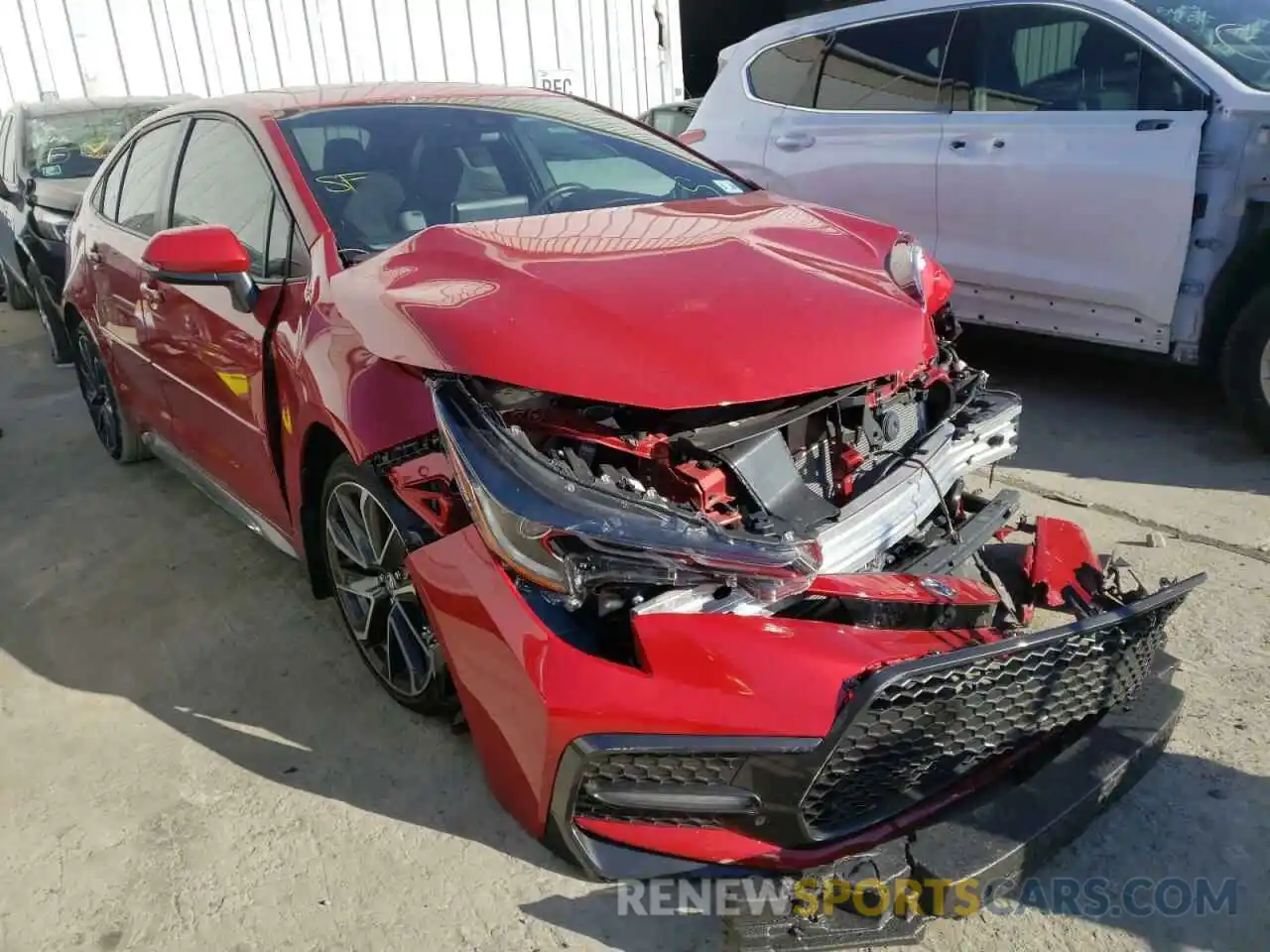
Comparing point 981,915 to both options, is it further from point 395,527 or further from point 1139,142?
point 1139,142

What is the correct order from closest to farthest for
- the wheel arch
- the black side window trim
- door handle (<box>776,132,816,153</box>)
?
the black side window trim < the wheel arch < door handle (<box>776,132,816,153</box>)

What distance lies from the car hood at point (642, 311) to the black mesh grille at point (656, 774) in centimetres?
66

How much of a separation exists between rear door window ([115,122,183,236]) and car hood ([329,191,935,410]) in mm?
1614

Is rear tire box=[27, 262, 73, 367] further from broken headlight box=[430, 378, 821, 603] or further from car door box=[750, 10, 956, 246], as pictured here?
broken headlight box=[430, 378, 821, 603]

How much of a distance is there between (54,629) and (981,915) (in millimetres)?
2976

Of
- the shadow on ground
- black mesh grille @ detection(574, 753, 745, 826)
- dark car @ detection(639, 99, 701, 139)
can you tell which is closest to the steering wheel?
black mesh grille @ detection(574, 753, 745, 826)

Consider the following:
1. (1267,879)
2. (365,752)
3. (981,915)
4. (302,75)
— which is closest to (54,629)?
(365,752)

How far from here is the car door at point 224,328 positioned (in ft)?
9.32

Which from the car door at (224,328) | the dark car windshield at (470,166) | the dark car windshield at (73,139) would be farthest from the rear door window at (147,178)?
the dark car windshield at (73,139)

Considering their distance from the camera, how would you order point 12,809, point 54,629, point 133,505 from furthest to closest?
point 133,505, point 54,629, point 12,809

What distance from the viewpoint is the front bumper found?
1.76m

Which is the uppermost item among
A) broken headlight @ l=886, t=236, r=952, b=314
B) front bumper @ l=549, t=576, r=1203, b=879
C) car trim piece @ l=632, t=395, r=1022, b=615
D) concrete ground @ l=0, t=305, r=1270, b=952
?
broken headlight @ l=886, t=236, r=952, b=314

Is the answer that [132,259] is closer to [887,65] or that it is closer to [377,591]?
[377,591]

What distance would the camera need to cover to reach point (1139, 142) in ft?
13.2
